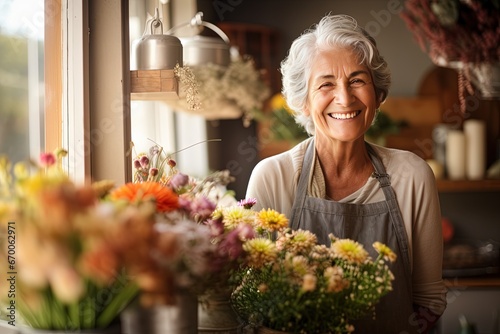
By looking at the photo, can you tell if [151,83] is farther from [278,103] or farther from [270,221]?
[278,103]

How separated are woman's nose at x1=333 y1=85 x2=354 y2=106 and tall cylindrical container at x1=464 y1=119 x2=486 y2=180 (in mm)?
2072

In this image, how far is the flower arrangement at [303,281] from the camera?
40.7 inches

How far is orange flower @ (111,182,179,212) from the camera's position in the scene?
877mm

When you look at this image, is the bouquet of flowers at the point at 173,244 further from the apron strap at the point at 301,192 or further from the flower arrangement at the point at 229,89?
Result: the flower arrangement at the point at 229,89

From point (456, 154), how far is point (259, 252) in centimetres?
266

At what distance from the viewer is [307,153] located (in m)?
1.70

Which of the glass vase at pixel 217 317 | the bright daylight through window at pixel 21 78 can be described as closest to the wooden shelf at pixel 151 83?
the bright daylight through window at pixel 21 78

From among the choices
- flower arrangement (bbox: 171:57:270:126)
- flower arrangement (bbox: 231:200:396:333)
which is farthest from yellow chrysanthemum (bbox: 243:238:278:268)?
flower arrangement (bbox: 171:57:270:126)

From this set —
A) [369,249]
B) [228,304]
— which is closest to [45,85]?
[228,304]

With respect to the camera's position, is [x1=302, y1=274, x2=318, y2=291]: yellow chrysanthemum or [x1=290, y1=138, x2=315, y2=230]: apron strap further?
[x1=290, y1=138, x2=315, y2=230]: apron strap

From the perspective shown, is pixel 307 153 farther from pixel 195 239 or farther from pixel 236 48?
pixel 236 48

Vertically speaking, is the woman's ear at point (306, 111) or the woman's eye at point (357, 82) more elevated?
the woman's eye at point (357, 82)

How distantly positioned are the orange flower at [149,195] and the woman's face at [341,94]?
0.78 meters

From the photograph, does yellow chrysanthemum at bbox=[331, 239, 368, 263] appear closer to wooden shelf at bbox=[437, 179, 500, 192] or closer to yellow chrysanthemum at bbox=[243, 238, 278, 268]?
yellow chrysanthemum at bbox=[243, 238, 278, 268]
